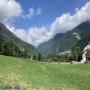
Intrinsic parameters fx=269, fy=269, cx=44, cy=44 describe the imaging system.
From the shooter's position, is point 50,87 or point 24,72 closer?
point 50,87

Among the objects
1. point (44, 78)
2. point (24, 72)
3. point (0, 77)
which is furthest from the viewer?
point (24, 72)

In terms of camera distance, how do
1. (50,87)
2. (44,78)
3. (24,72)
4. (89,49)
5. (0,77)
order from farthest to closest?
Result: (89,49) < (24,72) < (44,78) < (0,77) < (50,87)

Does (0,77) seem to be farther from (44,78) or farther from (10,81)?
(44,78)

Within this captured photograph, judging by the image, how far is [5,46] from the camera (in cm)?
17075

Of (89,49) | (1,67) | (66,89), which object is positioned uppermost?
(89,49)

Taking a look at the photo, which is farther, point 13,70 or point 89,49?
point 89,49

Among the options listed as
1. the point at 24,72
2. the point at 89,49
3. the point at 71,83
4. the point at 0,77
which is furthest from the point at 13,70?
the point at 89,49

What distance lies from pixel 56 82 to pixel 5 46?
13984 centimetres

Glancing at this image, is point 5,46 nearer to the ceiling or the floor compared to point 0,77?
nearer to the ceiling

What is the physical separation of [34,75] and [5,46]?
137 m

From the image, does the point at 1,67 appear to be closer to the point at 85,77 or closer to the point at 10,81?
the point at 10,81

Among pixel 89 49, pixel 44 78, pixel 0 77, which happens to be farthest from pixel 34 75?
pixel 89 49

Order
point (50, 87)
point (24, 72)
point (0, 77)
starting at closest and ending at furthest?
point (50, 87) < point (0, 77) < point (24, 72)

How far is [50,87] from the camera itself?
3070 cm
